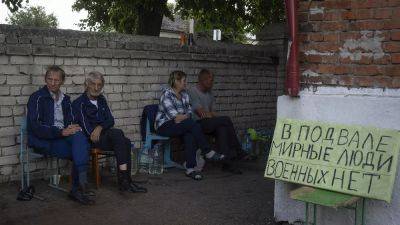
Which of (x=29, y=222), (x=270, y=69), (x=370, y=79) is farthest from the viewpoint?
(x=270, y=69)

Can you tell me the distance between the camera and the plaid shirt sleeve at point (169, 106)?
686 cm

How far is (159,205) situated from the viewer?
5395 millimetres

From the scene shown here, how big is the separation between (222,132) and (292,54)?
9.37 ft

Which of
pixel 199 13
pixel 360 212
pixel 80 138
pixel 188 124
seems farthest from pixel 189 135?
pixel 199 13

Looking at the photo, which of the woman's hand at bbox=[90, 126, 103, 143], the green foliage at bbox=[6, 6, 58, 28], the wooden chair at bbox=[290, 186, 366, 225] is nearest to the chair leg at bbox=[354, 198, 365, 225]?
the wooden chair at bbox=[290, 186, 366, 225]

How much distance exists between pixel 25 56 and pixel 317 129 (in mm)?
3481

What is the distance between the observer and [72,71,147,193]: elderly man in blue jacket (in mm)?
5805

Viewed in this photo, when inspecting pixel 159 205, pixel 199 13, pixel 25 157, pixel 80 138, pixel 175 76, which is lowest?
pixel 159 205

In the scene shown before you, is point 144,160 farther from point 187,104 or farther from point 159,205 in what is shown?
point 159,205

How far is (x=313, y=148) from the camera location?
166 inches

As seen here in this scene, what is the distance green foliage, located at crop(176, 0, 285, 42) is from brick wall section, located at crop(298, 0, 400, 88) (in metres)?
8.10

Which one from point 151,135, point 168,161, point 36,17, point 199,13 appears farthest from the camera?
point 36,17

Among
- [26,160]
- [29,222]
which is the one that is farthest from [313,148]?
[26,160]

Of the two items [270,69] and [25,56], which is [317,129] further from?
[270,69]
